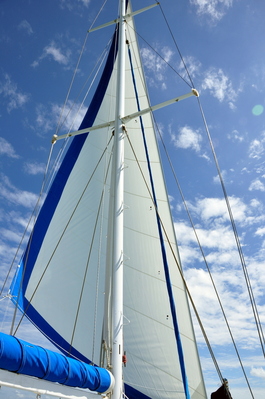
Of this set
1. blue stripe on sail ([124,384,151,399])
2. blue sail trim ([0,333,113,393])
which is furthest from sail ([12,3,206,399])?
blue sail trim ([0,333,113,393])

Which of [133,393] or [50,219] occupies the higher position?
[50,219]

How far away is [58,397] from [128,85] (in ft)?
22.1

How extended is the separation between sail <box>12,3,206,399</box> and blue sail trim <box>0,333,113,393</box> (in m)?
0.48

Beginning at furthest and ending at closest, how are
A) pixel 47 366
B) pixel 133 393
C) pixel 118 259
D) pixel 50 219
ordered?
pixel 50 219
pixel 133 393
pixel 118 259
pixel 47 366

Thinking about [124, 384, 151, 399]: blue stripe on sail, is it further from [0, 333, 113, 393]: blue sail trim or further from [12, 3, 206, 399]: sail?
[0, 333, 113, 393]: blue sail trim

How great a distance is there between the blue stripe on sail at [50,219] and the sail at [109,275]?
0.07ft

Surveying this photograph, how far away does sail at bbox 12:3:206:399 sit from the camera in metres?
3.82

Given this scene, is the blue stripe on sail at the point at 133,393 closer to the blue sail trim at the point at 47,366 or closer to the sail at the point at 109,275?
the sail at the point at 109,275

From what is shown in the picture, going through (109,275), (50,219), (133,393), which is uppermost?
(50,219)

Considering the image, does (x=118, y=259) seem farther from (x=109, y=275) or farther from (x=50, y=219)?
(x=50, y=219)

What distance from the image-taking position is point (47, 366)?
193 centimetres

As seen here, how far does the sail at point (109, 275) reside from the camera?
382cm

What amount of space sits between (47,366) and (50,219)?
4406 millimetres

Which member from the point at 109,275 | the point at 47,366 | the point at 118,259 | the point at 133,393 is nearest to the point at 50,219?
the point at 109,275
